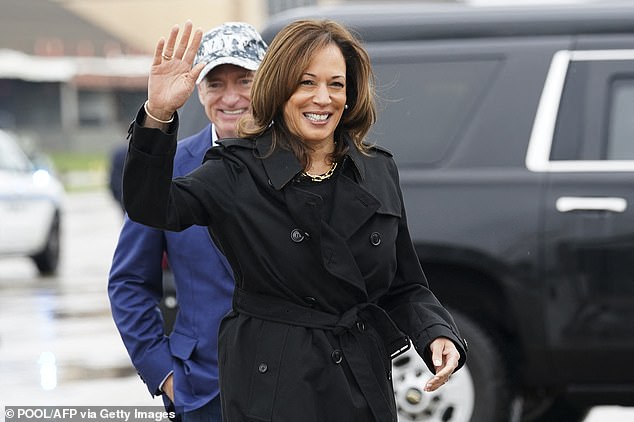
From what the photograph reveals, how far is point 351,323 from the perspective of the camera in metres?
3.11

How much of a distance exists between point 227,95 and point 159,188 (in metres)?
1.06

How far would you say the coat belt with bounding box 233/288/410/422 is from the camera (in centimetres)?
308

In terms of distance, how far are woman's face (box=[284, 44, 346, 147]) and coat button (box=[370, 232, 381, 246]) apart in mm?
249

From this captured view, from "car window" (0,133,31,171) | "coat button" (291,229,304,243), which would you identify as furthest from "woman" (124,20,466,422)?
"car window" (0,133,31,171)

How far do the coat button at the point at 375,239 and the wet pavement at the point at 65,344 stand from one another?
423 cm

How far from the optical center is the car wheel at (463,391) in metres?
5.84

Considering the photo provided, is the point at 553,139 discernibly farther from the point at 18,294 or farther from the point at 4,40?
the point at 4,40

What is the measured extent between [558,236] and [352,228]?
2.78 meters

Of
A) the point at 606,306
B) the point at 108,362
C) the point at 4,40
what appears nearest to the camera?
the point at 606,306

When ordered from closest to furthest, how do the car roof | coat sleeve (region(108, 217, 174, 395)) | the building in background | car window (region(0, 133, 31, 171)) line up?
coat sleeve (region(108, 217, 174, 395))
the car roof
car window (region(0, 133, 31, 171))
the building in background

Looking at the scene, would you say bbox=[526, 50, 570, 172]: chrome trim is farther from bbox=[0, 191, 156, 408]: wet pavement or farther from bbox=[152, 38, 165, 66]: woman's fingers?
bbox=[152, 38, 165, 66]: woman's fingers

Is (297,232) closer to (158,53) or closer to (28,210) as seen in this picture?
(158,53)

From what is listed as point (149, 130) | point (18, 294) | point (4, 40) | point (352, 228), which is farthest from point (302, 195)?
point (4, 40)

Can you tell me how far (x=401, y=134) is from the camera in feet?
19.7
